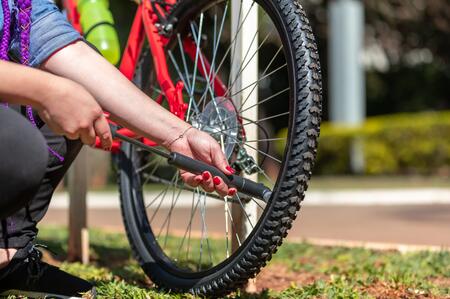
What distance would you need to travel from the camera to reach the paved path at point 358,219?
6145 mm

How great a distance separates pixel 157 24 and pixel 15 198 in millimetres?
1670

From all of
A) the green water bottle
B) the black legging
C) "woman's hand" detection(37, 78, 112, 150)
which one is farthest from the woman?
the green water bottle

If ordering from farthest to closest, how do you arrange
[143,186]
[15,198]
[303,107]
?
[143,186] < [303,107] < [15,198]

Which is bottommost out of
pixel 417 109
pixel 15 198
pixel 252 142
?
pixel 15 198

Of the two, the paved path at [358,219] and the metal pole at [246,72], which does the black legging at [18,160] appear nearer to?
the metal pole at [246,72]

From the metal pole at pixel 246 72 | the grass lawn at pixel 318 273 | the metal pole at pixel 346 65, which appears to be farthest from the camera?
the metal pole at pixel 346 65

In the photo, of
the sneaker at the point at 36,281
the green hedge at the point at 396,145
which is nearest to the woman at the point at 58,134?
the sneaker at the point at 36,281

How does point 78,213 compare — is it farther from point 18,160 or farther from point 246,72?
point 18,160

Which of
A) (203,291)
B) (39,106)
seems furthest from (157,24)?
(39,106)

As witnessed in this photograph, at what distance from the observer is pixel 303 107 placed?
2488mm

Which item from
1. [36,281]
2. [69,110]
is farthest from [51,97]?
[36,281]

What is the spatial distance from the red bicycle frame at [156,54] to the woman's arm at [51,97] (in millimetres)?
1086

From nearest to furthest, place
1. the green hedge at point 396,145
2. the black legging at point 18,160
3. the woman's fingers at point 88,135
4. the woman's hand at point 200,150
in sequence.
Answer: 1. the black legging at point 18,160
2. the woman's fingers at point 88,135
3. the woman's hand at point 200,150
4. the green hedge at point 396,145

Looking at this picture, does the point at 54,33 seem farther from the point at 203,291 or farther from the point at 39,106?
the point at 203,291
